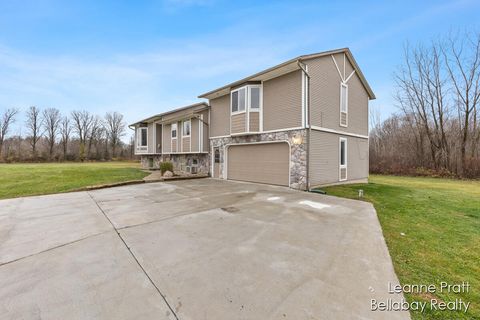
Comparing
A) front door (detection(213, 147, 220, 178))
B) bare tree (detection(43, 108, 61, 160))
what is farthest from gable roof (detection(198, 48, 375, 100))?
bare tree (detection(43, 108, 61, 160))

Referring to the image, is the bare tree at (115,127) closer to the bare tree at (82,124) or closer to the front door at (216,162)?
the bare tree at (82,124)

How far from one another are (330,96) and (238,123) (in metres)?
4.80

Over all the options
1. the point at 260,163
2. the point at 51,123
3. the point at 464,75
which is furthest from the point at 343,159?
the point at 51,123

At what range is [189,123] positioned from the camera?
1509 cm

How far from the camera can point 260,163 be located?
35.8ft

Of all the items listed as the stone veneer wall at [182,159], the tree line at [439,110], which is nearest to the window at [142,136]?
the stone veneer wall at [182,159]

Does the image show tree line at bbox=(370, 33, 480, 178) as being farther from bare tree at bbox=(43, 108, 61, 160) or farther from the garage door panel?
bare tree at bbox=(43, 108, 61, 160)

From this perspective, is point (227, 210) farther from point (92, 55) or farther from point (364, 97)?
point (92, 55)

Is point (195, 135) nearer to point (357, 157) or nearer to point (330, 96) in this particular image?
point (330, 96)

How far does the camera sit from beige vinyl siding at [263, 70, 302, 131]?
908 centimetres

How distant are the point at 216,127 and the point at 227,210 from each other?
8582 mm

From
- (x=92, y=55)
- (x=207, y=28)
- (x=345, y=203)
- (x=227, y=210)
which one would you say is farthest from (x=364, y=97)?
(x=92, y=55)

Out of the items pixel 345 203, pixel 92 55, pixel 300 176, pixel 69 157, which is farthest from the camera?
pixel 69 157

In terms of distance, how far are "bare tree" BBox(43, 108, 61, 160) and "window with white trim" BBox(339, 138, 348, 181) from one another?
52975 mm
